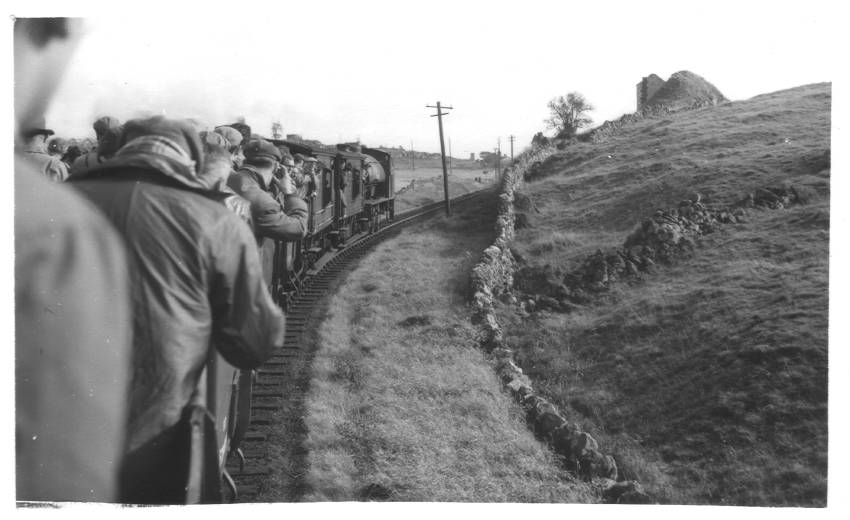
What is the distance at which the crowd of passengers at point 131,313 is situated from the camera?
2.55 metres

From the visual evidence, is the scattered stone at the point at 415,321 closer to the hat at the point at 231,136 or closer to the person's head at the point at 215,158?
the hat at the point at 231,136

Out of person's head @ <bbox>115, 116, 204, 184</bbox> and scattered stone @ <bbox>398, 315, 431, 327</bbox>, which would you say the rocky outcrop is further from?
person's head @ <bbox>115, 116, 204, 184</bbox>

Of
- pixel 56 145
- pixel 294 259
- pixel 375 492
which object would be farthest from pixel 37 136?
pixel 294 259

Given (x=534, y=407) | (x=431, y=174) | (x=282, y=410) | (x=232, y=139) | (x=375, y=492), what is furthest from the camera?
(x=431, y=174)

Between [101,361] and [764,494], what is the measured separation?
476 centimetres

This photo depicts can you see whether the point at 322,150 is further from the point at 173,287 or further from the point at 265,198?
the point at 173,287

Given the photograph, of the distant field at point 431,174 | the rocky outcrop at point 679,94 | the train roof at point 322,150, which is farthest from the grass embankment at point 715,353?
the distant field at point 431,174

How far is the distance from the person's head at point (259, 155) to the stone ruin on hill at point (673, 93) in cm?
1989

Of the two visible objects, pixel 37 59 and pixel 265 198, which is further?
pixel 37 59

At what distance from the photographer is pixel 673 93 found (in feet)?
90.8

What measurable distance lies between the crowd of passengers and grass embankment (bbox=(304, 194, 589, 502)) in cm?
208

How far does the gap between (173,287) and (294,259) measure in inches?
264

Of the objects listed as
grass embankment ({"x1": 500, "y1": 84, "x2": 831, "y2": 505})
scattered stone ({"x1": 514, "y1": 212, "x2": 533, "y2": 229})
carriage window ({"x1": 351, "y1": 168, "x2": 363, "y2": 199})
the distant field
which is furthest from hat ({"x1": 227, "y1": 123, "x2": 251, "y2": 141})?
the distant field

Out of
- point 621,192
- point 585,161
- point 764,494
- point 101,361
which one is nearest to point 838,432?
point 764,494
